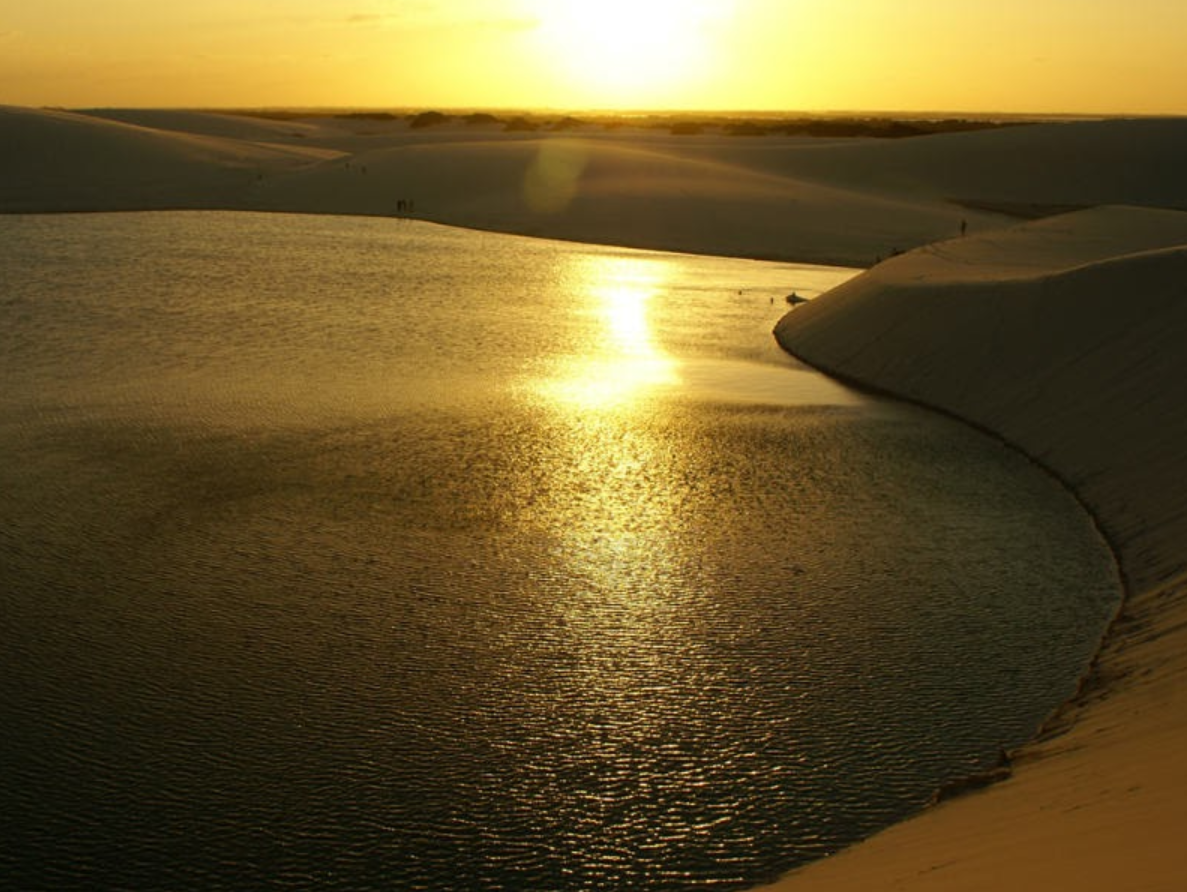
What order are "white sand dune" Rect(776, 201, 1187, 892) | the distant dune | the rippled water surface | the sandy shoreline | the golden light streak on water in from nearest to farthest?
"white sand dune" Rect(776, 201, 1187, 892), the sandy shoreline, the rippled water surface, the golden light streak on water, the distant dune

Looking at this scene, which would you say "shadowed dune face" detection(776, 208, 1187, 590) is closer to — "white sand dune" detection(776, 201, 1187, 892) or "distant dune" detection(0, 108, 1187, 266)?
"white sand dune" detection(776, 201, 1187, 892)

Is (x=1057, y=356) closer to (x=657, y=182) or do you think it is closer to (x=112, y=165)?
(x=657, y=182)

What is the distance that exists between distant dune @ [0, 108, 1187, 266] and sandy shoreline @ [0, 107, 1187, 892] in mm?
208

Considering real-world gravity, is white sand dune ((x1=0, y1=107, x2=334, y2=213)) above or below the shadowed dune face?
above

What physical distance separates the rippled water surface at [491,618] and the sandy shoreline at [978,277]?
752mm

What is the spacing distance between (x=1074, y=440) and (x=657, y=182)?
1603 inches

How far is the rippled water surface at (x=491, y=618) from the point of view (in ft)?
23.1

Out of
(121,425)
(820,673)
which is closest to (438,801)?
(820,673)

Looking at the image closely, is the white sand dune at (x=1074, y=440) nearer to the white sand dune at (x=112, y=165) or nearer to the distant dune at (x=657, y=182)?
the distant dune at (x=657, y=182)

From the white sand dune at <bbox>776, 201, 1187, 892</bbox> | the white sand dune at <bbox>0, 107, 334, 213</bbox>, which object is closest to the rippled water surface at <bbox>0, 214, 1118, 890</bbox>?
the white sand dune at <bbox>776, 201, 1187, 892</bbox>

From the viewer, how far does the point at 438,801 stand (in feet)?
23.8

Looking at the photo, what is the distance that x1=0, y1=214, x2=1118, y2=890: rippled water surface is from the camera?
7027mm

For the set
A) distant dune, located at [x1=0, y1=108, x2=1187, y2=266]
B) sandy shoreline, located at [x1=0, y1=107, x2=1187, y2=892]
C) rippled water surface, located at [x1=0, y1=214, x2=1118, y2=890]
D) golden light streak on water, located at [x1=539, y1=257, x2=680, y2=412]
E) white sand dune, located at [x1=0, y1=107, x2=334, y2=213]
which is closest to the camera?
sandy shoreline, located at [x1=0, y1=107, x2=1187, y2=892]

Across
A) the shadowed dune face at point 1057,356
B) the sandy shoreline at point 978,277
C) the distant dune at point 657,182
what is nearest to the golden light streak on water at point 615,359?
the shadowed dune face at point 1057,356
